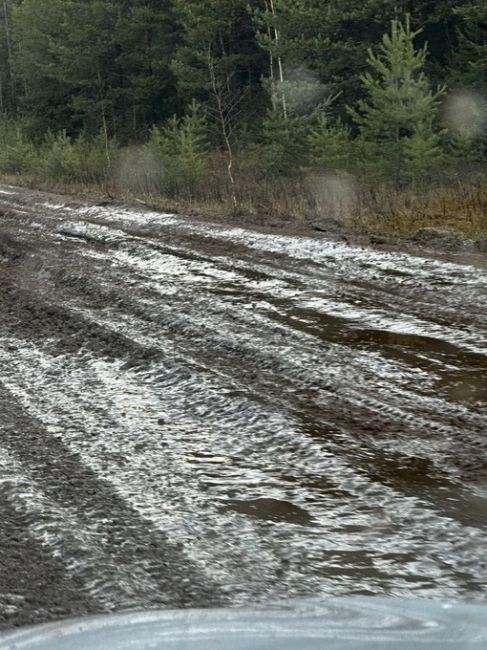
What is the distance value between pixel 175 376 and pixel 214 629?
3309 mm

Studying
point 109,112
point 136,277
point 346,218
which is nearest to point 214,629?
point 136,277

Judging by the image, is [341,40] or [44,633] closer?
[44,633]

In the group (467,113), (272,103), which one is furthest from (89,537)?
(272,103)

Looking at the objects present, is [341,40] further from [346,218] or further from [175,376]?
[175,376]

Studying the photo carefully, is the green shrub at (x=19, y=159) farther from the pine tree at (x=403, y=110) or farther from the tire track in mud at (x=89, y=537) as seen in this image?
the tire track in mud at (x=89, y=537)

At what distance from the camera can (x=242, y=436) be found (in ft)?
13.8

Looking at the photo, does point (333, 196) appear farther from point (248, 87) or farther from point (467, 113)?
point (248, 87)

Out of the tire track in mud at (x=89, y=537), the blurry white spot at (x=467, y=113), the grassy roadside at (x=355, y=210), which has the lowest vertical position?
the tire track in mud at (x=89, y=537)

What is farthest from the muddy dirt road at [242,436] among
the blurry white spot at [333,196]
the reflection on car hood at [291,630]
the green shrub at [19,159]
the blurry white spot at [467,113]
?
the green shrub at [19,159]

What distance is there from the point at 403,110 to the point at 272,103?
10.0 m

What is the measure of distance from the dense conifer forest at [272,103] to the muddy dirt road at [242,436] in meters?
4.40

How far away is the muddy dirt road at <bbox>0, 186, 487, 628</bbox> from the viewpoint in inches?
114

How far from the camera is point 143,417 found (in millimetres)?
4578

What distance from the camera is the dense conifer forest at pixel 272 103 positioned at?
17297 mm
